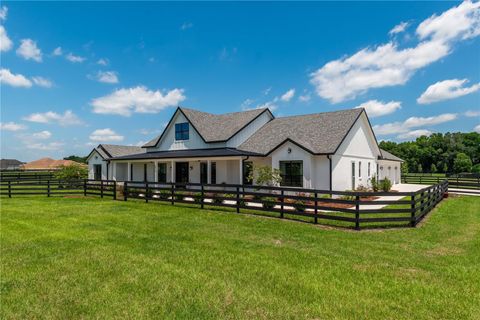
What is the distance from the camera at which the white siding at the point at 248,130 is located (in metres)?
23.4

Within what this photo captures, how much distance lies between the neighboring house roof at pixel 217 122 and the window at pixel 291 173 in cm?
593

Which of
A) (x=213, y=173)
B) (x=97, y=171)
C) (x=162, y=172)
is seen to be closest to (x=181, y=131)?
(x=162, y=172)

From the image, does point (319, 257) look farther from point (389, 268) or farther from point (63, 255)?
point (63, 255)

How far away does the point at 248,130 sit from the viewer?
24797 millimetres

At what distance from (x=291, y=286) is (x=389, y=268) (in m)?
2.25

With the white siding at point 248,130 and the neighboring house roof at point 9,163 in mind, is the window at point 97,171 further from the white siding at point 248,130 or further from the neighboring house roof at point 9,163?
the neighboring house roof at point 9,163

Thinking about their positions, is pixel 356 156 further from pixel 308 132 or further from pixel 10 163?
pixel 10 163

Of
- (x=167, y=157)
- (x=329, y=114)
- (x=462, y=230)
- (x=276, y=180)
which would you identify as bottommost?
(x=462, y=230)

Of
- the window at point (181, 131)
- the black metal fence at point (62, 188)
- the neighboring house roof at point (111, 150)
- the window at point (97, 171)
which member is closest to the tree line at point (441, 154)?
the window at point (181, 131)

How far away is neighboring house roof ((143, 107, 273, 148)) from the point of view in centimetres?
2388

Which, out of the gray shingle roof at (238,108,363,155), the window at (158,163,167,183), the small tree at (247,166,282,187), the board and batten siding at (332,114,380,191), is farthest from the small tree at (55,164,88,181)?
the board and batten siding at (332,114,380,191)

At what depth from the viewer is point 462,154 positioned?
2729 inches

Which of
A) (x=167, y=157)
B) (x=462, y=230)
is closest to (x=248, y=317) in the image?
(x=462, y=230)

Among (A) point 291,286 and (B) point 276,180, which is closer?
(A) point 291,286
